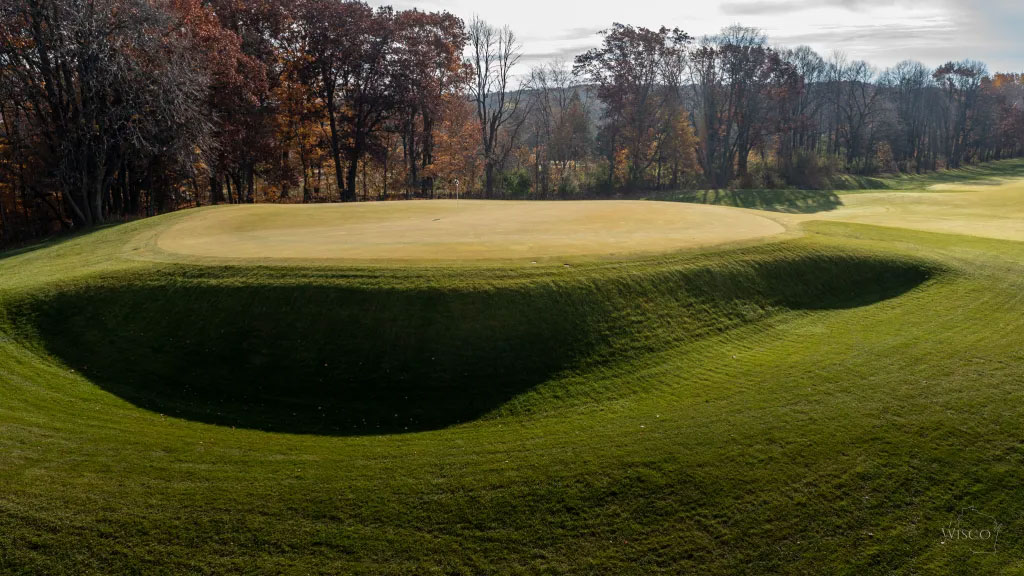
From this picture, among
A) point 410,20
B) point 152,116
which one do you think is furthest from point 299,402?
point 410,20

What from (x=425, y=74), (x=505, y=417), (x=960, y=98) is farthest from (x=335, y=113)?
(x=960, y=98)

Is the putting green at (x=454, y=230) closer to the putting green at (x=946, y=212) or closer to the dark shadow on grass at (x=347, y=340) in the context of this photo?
the dark shadow on grass at (x=347, y=340)

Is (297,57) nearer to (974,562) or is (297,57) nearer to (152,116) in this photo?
(152,116)

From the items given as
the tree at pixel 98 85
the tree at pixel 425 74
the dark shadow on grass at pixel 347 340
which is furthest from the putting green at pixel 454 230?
Answer: the tree at pixel 425 74

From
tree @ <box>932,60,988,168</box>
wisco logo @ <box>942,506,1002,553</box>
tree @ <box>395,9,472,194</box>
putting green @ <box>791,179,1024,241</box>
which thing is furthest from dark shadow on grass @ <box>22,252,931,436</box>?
tree @ <box>932,60,988,168</box>

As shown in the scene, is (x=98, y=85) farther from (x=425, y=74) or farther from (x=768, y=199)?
(x=768, y=199)

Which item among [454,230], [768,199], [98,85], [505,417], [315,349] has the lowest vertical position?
[505,417]
